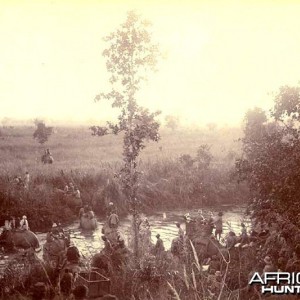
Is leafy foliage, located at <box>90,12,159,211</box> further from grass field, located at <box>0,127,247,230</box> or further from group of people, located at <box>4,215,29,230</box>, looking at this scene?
grass field, located at <box>0,127,247,230</box>

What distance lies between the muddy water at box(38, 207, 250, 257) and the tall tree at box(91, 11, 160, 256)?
2.87 meters

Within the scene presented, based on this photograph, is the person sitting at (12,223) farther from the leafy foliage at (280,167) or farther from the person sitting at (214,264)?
the leafy foliage at (280,167)

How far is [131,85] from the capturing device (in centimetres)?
1097

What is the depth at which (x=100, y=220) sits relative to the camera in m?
16.6

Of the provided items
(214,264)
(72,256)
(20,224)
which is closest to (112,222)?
(72,256)

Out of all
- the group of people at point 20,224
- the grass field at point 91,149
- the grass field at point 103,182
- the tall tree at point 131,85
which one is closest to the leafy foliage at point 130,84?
the tall tree at point 131,85

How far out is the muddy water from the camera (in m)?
13.9

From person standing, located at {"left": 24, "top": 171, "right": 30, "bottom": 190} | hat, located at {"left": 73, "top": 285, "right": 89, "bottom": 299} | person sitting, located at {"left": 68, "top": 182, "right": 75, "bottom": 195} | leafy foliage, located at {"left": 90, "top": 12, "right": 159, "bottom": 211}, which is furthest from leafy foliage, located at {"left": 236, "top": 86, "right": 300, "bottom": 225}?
person standing, located at {"left": 24, "top": 171, "right": 30, "bottom": 190}

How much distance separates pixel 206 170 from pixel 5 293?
1180cm

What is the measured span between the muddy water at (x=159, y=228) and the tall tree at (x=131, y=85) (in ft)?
9.42

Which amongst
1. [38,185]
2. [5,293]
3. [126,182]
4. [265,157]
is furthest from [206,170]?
[5,293]

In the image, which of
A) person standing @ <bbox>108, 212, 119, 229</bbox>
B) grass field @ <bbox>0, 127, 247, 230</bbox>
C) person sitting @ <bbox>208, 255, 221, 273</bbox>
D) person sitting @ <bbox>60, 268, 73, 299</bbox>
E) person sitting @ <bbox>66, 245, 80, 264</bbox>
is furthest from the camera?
grass field @ <bbox>0, 127, 247, 230</bbox>

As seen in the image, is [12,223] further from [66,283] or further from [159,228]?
[66,283]

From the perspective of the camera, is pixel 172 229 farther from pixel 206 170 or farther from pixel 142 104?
pixel 142 104
